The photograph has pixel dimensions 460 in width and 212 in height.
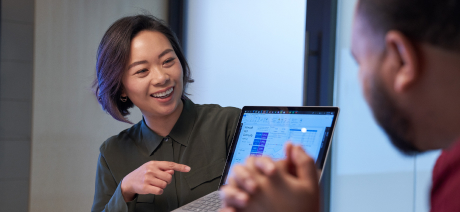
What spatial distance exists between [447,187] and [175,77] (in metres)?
0.92

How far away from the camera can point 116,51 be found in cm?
116

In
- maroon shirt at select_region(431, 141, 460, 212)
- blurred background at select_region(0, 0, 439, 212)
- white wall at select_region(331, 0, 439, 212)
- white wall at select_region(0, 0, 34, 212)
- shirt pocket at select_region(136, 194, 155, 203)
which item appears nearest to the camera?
maroon shirt at select_region(431, 141, 460, 212)

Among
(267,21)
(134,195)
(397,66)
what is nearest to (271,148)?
(134,195)

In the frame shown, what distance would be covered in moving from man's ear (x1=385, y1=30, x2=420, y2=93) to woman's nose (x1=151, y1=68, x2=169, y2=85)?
827mm

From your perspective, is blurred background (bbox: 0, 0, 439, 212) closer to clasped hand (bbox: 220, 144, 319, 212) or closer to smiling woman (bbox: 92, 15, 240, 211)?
smiling woman (bbox: 92, 15, 240, 211)

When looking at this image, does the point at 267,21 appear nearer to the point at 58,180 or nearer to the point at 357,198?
the point at 357,198

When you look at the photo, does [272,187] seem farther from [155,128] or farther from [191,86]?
[191,86]

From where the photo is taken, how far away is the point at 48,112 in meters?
2.44

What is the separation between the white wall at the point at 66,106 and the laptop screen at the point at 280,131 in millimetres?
1770

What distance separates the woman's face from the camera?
114cm

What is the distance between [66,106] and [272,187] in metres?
2.40

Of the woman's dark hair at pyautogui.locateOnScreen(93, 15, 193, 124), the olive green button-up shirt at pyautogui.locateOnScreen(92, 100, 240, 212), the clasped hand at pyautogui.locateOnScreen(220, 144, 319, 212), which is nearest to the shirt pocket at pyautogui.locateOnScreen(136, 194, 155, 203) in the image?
the olive green button-up shirt at pyautogui.locateOnScreen(92, 100, 240, 212)

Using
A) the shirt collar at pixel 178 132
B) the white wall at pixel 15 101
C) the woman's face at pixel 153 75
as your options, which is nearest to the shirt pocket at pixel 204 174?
the shirt collar at pixel 178 132

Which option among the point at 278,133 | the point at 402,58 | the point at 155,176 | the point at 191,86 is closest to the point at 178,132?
the point at 155,176
